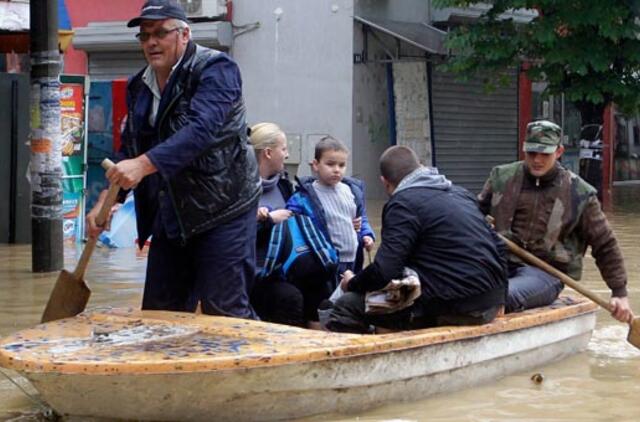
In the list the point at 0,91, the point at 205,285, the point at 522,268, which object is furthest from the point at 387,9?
the point at 205,285

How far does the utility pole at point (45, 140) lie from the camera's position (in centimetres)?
1136

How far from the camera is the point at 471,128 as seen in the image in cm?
2686

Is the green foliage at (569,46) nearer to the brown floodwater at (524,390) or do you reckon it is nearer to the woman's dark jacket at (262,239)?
the brown floodwater at (524,390)

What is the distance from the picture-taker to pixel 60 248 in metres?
11.6

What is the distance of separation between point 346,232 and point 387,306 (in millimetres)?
1175

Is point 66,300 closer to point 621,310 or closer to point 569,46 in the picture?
point 621,310

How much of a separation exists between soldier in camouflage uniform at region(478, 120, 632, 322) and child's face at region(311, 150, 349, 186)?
1054 millimetres

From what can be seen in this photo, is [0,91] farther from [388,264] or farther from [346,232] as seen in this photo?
[388,264]

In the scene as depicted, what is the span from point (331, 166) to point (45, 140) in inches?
190

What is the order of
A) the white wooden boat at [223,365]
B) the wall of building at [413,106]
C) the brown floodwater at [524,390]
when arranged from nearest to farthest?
the white wooden boat at [223,365] < the brown floodwater at [524,390] < the wall of building at [413,106]

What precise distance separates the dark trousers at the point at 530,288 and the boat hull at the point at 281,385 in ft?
1.63

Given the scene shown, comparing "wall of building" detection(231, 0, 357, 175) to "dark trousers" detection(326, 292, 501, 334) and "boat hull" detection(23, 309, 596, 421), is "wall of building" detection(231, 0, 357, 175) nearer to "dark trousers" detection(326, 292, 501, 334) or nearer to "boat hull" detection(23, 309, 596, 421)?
"dark trousers" detection(326, 292, 501, 334)

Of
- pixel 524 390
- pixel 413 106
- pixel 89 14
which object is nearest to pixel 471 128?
pixel 413 106

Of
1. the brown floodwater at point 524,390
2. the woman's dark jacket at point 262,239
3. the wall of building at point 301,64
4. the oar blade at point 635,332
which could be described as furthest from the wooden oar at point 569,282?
the wall of building at point 301,64
